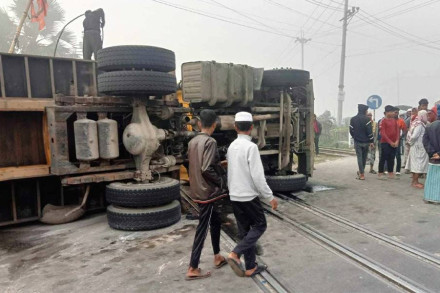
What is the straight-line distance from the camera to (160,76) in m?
5.61

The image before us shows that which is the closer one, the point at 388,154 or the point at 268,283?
the point at 268,283

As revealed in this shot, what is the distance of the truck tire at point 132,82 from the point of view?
543 cm

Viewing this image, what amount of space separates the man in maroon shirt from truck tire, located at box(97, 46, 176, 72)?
624 centimetres

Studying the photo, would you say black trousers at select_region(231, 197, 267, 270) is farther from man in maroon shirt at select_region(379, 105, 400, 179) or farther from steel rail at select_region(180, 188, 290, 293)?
man in maroon shirt at select_region(379, 105, 400, 179)

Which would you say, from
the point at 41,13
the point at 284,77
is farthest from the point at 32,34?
the point at 284,77

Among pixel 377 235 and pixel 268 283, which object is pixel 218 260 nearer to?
pixel 268 283

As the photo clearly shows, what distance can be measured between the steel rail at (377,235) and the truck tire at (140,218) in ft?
8.25

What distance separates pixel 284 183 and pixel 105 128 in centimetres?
378

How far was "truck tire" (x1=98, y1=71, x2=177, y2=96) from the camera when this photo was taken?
5430mm

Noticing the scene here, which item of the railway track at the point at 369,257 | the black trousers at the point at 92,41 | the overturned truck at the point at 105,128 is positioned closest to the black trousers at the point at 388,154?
the railway track at the point at 369,257

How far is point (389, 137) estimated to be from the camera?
358 inches

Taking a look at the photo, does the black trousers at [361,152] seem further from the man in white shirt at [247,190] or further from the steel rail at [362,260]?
the man in white shirt at [247,190]

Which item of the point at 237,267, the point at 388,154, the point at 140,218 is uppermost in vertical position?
the point at 388,154

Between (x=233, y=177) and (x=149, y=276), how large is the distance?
1.39m
